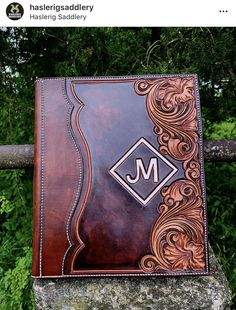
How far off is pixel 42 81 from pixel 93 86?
0.17 metres

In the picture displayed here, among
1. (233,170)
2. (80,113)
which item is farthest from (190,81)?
(233,170)

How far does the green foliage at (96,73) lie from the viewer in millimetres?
2230

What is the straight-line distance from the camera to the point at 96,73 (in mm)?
2469

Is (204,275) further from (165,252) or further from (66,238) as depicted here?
(66,238)

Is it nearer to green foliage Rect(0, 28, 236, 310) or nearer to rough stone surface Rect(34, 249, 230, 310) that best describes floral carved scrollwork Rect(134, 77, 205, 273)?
rough stone surface Rect(34, 249, 230, 310)
